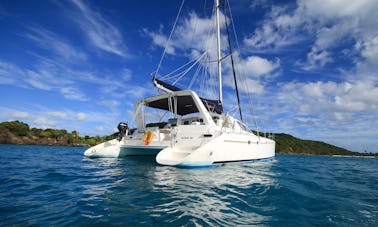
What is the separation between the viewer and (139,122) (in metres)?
11.0

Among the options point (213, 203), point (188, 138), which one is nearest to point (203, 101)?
point (188, 138)

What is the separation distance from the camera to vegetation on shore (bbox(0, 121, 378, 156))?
48.5 m

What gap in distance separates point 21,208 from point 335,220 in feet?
14.1

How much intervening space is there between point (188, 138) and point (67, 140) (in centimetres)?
5894

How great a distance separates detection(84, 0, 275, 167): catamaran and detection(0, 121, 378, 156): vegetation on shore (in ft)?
141

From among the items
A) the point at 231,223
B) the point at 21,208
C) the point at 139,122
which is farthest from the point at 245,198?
the point at 139,122

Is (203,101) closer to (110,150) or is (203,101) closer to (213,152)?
(213,152)

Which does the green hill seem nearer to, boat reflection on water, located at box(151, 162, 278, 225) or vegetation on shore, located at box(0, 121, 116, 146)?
vegetation on shore, located at box(0, 121, 116, 146)

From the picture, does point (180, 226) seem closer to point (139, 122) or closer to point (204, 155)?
point (204, 155)

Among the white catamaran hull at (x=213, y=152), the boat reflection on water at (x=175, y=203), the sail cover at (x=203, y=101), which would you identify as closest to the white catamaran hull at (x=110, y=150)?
the white catamaran hull at (x=213, y=152)

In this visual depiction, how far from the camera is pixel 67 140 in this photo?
5575 cm

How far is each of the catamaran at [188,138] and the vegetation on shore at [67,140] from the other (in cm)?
4283

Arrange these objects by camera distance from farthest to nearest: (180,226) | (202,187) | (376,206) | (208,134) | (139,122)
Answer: (139,122)
(208,134)
(202,187)
(376,206)
(180,226)

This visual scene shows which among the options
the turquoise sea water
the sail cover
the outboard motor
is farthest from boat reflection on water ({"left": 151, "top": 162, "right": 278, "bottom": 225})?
the outboard motor
